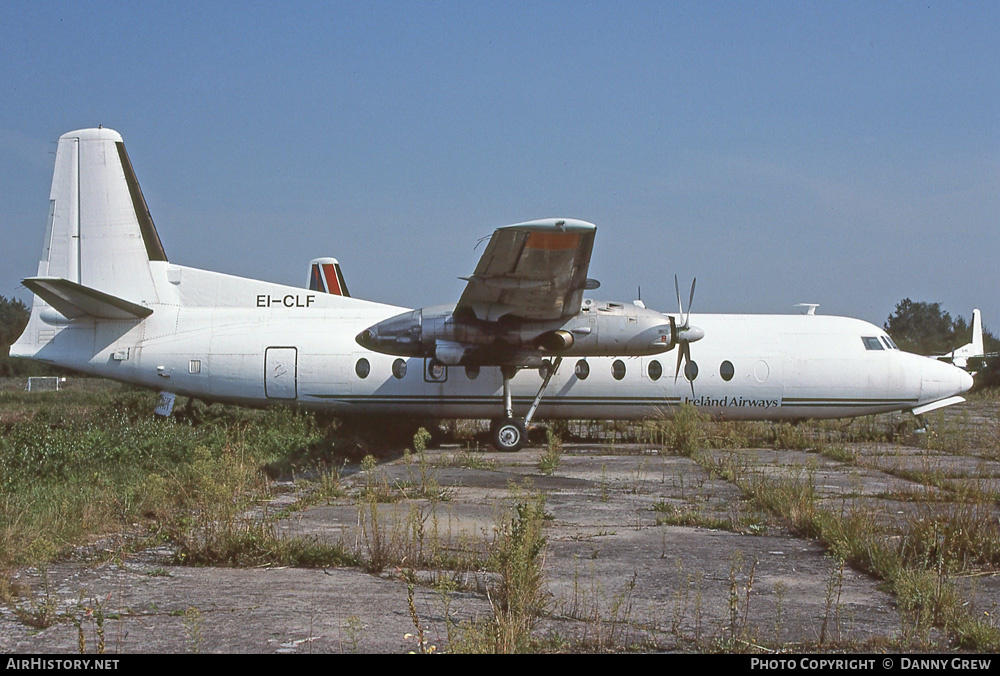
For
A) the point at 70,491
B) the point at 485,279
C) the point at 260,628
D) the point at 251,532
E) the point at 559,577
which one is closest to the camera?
the point at 260,628

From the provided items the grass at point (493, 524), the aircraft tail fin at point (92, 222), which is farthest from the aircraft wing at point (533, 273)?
the aircraft tail fin at point (92, 222)

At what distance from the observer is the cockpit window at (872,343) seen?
17797 millimetres

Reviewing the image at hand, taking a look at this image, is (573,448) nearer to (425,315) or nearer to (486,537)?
(425,315)

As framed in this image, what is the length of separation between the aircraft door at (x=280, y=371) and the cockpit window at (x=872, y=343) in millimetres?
11777

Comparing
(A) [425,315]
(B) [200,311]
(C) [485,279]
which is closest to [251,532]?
(C) [485,279]

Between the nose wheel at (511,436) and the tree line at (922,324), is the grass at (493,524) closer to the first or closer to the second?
the nose wheel at (511,436)

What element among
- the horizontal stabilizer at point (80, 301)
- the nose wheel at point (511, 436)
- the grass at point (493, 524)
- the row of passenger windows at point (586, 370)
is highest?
the horizontal stabilizer at point (80, 301)

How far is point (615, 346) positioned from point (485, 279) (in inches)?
126

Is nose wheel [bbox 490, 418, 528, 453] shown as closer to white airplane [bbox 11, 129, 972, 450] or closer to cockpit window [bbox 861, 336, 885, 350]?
white airplane [bbox 11, 129, 972, 450]

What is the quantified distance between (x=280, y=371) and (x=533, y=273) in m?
6.04

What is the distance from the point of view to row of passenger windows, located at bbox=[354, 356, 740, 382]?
16.9m

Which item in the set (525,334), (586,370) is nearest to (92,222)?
(525,334)

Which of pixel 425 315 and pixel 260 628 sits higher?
pixel 425 315

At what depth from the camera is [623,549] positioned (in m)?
7.25
